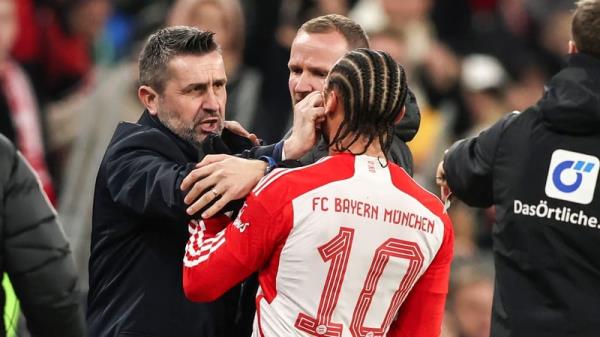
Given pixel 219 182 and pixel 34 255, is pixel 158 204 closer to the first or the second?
pixel 219 182

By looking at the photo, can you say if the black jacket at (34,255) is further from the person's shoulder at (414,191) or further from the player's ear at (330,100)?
the person's shoulder at (414,191)

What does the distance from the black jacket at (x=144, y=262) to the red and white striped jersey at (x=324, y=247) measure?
0.33 meters

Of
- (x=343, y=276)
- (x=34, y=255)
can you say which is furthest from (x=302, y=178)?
(x=34, y=255)

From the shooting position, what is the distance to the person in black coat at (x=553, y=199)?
160 inches

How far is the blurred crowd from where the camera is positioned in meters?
7.75

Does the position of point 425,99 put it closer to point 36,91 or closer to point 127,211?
point 36,91

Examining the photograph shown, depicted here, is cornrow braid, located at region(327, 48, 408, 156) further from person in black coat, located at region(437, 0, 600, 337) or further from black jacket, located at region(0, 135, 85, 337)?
black jacket, located at region(0, 135, 85, 337)

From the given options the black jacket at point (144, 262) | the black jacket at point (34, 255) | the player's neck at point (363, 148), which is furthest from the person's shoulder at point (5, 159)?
the player's neck at point (363, 148)

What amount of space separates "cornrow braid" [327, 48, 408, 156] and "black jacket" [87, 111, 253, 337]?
58 cm

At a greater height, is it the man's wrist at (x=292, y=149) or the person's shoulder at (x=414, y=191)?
the man's wrist at (x=292, y=149)

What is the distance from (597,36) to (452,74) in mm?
4997

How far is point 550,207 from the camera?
4094 mm

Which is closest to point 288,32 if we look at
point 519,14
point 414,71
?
point 414,71

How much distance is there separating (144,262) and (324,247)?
2.39 ft
